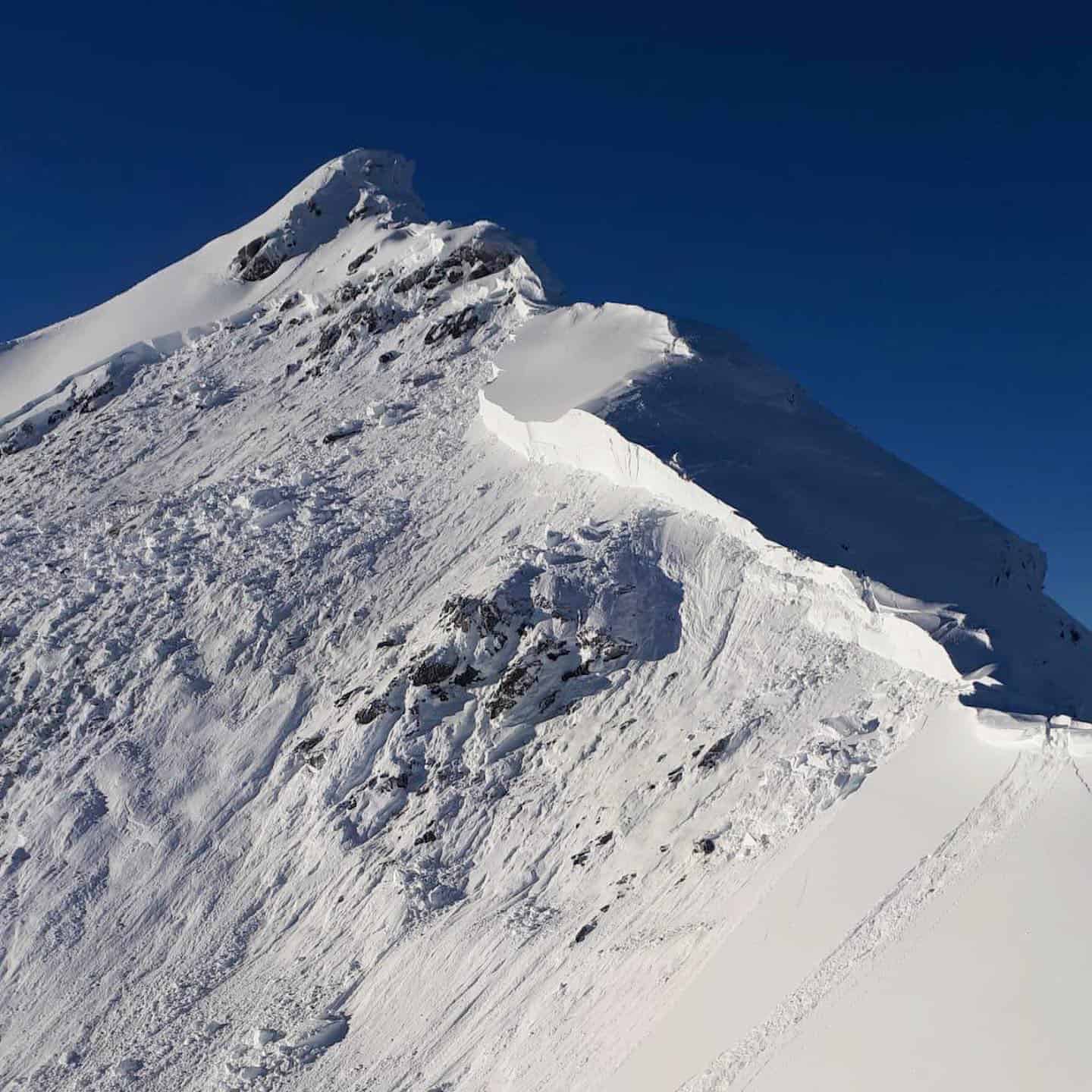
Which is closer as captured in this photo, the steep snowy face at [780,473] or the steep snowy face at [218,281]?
the steep snowy face at [780,473]

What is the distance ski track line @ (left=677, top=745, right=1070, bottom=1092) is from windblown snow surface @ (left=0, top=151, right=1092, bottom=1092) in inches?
2.4

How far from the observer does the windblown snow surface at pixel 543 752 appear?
17531mm

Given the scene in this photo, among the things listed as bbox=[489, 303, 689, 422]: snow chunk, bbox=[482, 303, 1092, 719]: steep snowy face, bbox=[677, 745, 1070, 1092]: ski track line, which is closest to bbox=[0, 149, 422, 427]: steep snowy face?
bbox=[489, 303, 689, 422]: snow chunk

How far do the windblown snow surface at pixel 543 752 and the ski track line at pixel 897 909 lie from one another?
60 mm

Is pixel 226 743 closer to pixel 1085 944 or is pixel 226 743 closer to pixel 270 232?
Result: pixel 1085 944

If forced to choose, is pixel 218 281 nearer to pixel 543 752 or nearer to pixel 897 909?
pixel 543 752

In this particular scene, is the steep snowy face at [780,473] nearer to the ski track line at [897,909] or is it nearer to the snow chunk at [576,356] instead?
the snow chunk at [576,356]

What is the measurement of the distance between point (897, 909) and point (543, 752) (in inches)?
386

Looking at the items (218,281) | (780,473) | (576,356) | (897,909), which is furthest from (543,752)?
(218,281)

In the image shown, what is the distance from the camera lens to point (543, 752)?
2553 centimetres

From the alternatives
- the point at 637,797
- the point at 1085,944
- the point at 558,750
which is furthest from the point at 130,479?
the point at 1085,944

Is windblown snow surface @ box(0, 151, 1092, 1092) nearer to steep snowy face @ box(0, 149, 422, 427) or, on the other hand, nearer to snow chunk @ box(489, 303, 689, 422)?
snow chunk @ box(489, 303, 689, 422)

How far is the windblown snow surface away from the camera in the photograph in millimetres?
17531

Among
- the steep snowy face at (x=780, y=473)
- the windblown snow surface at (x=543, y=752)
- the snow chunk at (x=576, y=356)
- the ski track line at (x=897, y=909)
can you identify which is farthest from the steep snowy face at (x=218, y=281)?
the ski track line at (x=897, y=909)
